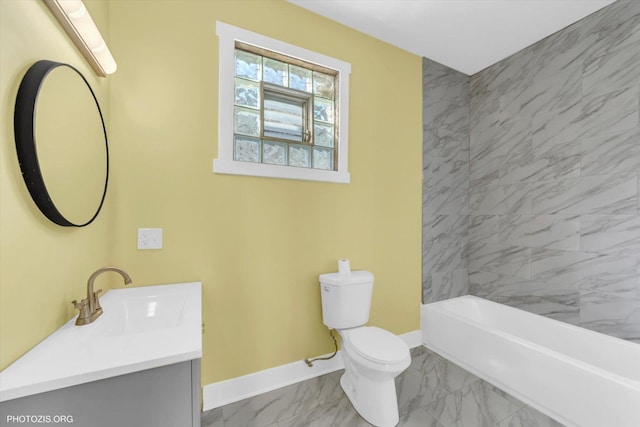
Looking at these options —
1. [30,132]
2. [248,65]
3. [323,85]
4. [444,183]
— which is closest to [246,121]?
[248,65]

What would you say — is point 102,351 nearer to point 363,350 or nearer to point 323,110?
point 363,350

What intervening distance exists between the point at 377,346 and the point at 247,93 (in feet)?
5.98

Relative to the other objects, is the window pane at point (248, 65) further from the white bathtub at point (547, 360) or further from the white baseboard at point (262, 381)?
the white bathtub at point (547, 360)

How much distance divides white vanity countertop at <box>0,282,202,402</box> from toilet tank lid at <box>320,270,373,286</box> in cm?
88

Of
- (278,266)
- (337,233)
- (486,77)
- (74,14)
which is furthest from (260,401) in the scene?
(486,77)

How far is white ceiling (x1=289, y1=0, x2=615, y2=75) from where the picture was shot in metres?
1.84

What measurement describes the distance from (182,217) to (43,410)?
1.03 metres

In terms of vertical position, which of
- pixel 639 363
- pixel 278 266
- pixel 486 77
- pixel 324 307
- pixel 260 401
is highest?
pixel 486 77

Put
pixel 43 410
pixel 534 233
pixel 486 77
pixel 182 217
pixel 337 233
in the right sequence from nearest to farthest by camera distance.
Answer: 1. pixel 43 410
2. pixel 182 217
3. pixel 337 233
4. pixel 534 233
5. pixel 486 77

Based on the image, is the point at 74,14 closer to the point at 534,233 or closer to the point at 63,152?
the point at 63,152

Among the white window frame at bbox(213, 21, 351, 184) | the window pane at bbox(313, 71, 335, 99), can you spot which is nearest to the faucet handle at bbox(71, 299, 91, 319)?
the white window frame at bbox(213, 21, 351, 184)

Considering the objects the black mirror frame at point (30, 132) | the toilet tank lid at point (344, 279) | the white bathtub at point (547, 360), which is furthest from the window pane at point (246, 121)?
the white bathtub at point (547, 360)

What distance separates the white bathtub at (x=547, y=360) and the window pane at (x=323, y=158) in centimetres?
159

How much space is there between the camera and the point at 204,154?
1599 mm
